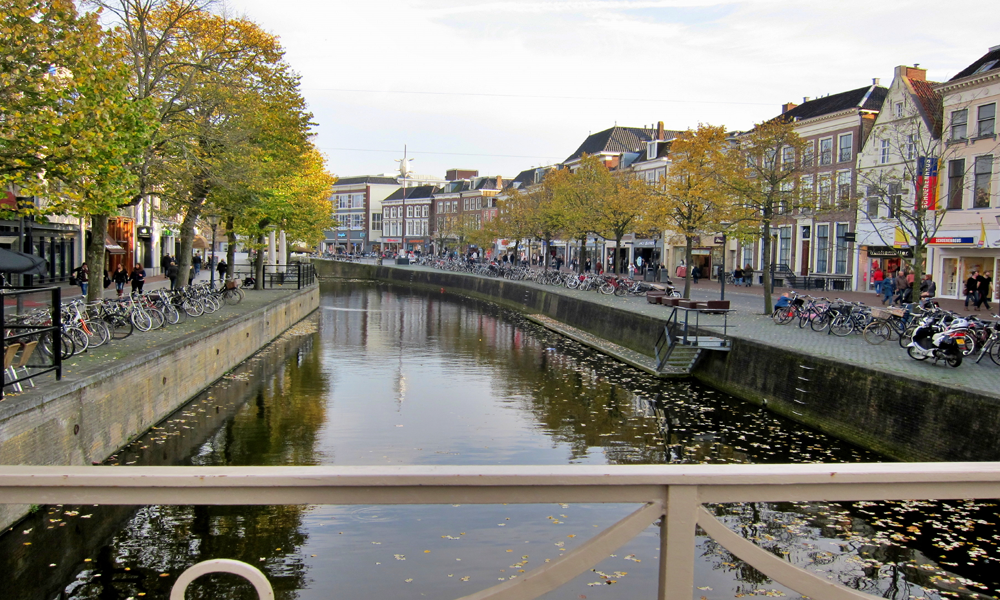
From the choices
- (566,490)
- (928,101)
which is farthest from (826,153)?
(566,490)

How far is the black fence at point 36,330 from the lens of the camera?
9859 millimetres

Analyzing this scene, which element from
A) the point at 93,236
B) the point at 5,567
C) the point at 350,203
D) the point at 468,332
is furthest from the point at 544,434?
the point at 350,203

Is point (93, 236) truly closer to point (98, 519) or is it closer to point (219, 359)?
point (219, 359)

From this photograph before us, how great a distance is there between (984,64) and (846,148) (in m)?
9.41

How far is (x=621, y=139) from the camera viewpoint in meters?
74.6

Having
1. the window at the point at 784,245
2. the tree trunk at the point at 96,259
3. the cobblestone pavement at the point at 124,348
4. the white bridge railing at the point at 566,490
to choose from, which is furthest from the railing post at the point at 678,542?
the window at the point at 784,245

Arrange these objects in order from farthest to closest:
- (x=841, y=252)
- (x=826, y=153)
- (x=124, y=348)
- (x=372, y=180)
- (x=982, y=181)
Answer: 1. (x=372, y=180)
2. (x=826, y=153)
3. (x=841, y=252)
4. (x=982, y=181)
5. (x=124, y=348)

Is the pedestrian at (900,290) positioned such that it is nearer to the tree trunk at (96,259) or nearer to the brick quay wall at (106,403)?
the brick quay wall at (106,403)

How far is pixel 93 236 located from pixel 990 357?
19.6 metres

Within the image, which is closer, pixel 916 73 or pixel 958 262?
pixel 958 262

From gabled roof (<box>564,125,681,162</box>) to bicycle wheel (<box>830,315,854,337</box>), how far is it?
Answer: 52817 mm

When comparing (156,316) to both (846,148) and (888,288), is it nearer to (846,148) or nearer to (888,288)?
(888,288)

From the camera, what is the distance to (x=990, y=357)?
15.3m

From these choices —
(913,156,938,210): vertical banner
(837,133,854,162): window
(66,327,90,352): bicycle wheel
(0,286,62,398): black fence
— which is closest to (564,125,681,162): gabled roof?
(837,133,854,162): window
